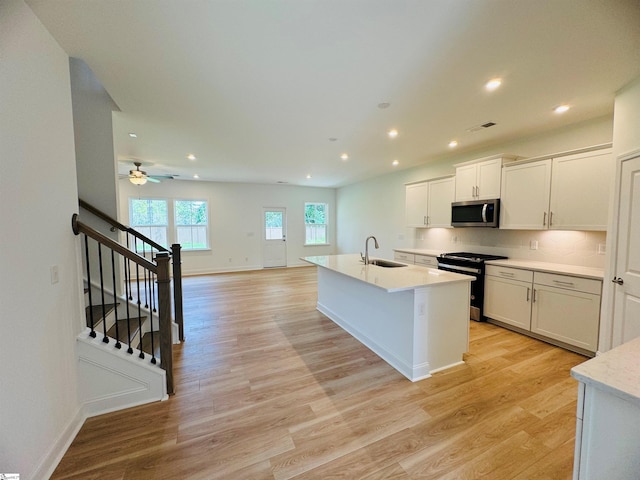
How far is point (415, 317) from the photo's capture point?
2.41 meters

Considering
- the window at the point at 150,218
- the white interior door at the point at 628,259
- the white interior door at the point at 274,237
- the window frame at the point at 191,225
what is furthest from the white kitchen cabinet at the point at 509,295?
the window at the point at 150,218

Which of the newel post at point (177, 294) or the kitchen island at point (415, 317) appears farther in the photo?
the newel post at point (177, 294)

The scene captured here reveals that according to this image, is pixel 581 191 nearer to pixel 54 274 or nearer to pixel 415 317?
pixel 415 317

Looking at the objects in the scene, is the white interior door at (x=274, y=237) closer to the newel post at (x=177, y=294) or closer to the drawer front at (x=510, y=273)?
the newel post at (x=177, y=294)

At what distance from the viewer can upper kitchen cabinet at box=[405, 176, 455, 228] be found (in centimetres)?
461

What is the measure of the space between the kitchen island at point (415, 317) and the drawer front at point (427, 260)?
1.64 metres

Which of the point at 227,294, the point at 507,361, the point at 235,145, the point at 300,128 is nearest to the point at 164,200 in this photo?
the point at 227,294

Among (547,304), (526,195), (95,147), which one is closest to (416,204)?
(526,195)

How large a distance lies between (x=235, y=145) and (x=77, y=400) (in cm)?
357

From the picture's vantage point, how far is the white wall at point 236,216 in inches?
290

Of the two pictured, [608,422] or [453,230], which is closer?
[608,422]

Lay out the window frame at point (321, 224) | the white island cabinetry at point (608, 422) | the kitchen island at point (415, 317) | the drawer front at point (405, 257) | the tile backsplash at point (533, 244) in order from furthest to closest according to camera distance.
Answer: the window frame at point (321, 224) → the drawer front at point (405, 257) → the tile backsplash at point (533, 244) → the kitchen island at point (415, 317) → the white island cabinetry at point (608, 422)

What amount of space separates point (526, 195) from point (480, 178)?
0.69 m

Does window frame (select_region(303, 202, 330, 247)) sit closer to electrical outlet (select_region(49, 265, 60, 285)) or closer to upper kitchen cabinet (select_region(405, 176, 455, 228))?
upper kitchen cabinet (select_region(405, 176, 455, 228))
